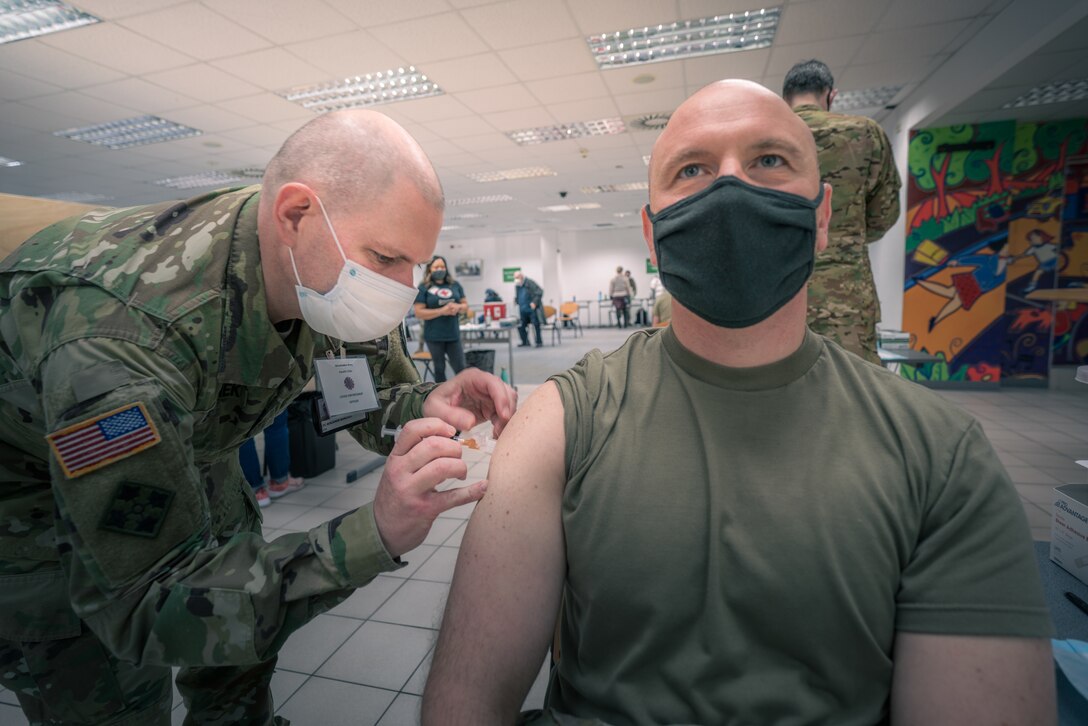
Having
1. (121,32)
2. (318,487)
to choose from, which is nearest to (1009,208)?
(318,487)

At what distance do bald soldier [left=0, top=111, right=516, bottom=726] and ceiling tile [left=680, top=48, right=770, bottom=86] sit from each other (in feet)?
15.1

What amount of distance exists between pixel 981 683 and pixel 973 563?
14 centimetres

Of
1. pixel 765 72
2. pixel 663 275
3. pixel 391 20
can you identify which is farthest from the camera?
pixel 765 72


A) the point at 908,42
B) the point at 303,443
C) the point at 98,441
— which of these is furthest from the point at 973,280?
the point at 98,441

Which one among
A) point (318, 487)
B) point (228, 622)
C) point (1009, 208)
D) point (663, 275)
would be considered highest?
point (1009, 208)

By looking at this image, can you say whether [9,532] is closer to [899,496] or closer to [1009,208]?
[899,496]

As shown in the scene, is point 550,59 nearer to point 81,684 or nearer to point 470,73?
point 470,73

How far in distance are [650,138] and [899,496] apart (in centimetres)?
717

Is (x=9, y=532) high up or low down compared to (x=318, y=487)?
up

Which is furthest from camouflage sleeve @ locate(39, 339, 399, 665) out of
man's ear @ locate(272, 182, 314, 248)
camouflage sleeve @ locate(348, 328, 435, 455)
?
camouflage sleeve @ locate(348, 328, 435, 455)

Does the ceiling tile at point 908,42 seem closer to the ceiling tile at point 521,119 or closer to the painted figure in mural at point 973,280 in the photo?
the painted figure in mural at point 973,280

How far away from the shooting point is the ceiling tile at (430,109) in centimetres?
551

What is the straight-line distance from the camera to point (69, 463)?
68 centimetres

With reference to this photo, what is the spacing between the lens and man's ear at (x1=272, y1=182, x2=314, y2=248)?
3.22ft
